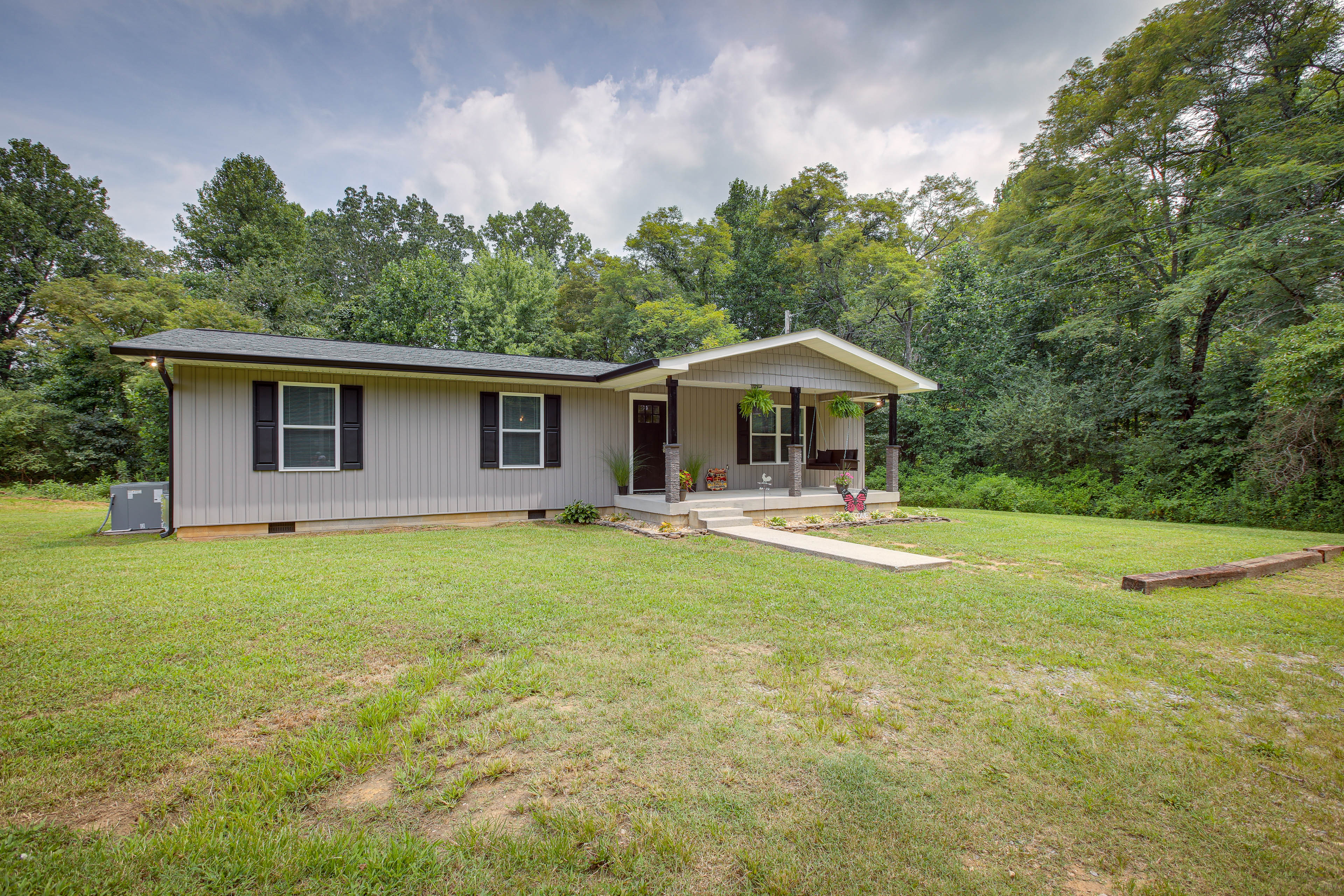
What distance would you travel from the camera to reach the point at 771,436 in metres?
11.7

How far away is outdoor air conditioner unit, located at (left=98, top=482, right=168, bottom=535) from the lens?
7863 millimetres

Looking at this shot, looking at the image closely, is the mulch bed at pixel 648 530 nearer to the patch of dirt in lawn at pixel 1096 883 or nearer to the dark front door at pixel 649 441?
the dark front door at pixel 649 441

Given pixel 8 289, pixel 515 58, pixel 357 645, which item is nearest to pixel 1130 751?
pixel 357 645

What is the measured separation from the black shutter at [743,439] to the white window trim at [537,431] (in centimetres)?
398

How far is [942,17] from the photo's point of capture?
10.4 meters

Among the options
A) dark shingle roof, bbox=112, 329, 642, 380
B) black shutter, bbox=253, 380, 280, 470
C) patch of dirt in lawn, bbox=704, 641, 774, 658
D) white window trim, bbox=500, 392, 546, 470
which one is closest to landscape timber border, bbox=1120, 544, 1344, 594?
patch of dirt in lawn, bbox=704, 641, 774, 658

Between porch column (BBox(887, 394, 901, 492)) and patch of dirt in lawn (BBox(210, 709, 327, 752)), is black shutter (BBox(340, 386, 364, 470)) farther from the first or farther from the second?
porch column (BBox(887, 394, 901, 492))

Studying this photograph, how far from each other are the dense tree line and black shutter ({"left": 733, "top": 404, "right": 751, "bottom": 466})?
5.65 m

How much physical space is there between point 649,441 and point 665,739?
822 cm

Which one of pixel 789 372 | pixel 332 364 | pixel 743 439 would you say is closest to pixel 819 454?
pixel 743 439

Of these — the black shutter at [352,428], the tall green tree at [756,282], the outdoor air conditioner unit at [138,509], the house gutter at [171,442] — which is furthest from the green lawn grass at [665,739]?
the tall green tree at [756,282]

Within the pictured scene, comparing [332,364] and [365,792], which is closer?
[365,792]

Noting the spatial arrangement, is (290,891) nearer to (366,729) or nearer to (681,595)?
(366,729)

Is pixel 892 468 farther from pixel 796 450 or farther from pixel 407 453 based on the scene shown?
pixel 407 453
